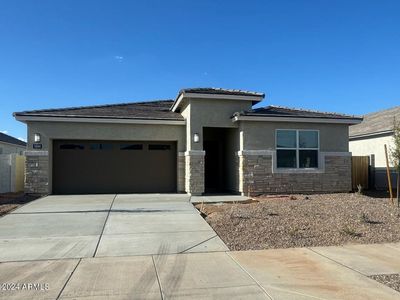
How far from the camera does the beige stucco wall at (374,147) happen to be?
2156 centimetres

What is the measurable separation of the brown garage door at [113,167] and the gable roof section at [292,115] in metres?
4.12

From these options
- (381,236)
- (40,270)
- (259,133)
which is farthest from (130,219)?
(259,133)

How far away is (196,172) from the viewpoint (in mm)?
17016

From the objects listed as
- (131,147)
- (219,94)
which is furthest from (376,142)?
(131,147)

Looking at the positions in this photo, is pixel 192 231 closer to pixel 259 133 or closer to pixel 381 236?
pixel 381 236

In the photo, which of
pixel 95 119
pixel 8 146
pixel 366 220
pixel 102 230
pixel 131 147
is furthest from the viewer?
pixel 8 146

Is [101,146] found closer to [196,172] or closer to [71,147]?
[71,147]

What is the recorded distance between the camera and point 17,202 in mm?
14664

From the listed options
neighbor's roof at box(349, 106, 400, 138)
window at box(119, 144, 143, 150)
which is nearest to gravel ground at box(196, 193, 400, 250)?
window at box(119, 144, 143, 150)

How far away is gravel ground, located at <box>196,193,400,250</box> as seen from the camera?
882cm

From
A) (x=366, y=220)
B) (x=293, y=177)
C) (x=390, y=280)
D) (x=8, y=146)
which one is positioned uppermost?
(x=8, y=146)

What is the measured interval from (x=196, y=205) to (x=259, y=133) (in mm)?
4839

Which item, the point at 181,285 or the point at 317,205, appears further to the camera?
the point at 317,205

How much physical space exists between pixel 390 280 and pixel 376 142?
58.9 feet
